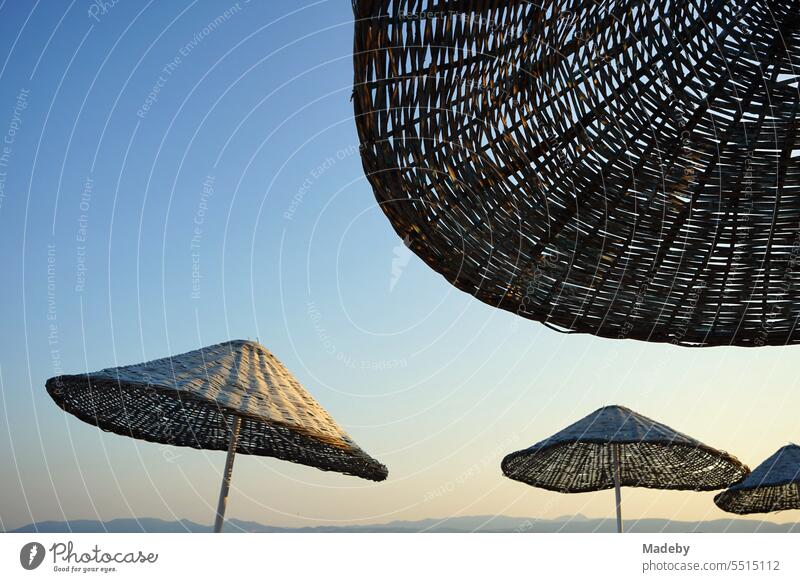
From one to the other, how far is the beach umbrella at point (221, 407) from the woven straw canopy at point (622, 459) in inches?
68.4

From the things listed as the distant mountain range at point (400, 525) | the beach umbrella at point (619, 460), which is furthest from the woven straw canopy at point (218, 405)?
the beach umbrella at point (619, 460)

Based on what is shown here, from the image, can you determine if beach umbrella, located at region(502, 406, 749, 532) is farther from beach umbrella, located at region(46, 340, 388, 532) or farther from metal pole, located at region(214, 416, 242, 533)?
metal pole, located at region(214, 416, 242, 533)

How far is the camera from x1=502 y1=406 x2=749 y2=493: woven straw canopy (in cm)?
436

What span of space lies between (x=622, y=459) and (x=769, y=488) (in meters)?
1.32

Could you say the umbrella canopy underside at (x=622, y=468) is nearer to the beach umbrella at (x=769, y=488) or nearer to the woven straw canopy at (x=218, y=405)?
the beach umbrella at (x=769, y=488)

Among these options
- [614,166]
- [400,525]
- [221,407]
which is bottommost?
[400,525]

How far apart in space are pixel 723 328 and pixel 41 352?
269 centimetres

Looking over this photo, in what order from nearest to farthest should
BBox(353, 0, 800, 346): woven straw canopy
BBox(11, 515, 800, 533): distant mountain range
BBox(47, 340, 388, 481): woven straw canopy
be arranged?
BBox(353, 0, 800, 346): woven straw canopy, BBox(11, 515, 800, 533): distant mountain range, BBox(47, 340, 388, 481): woven straw canopy

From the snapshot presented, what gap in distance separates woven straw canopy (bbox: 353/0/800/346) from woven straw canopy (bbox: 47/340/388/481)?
1817 millimetres

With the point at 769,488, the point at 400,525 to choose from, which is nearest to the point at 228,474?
the point at 400,525

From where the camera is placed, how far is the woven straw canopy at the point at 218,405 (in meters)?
2.72

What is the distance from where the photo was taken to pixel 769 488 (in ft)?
18.1

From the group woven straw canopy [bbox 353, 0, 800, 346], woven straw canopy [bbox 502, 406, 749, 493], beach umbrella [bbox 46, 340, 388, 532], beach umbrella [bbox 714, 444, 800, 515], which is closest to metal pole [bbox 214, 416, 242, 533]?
beach umbrella [bbox 46, 340, 388, 532]

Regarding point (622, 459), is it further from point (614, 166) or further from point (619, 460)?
point (614, 166)
